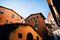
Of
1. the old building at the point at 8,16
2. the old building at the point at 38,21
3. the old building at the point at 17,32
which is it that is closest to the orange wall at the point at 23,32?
the old building at the point at 17,32

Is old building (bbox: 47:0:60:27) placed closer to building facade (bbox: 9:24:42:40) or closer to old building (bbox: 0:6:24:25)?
building facade (bbox: 9:24:42:40)

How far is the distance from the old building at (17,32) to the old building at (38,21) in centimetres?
1637

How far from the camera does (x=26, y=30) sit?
23766 millimetres

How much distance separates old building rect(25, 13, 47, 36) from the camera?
1641 inches

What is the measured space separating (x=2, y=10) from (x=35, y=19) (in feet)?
45.6

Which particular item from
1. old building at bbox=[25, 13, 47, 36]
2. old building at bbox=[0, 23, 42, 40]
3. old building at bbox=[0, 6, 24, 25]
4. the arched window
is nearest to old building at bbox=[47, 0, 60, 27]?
old building at bbox=[0, 23, 42, 40]

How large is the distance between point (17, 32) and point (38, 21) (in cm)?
2215

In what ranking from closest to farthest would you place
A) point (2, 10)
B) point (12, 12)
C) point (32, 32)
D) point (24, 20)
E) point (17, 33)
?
point (17, 33)
point (32, 32)
point (2, 10)
point (12, 12)
point (24, 20)

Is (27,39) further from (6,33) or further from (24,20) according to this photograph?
(24,20)

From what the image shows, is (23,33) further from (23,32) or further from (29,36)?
(29,36)

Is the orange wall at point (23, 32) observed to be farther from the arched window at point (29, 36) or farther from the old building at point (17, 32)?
the arched window at point (29, 36)

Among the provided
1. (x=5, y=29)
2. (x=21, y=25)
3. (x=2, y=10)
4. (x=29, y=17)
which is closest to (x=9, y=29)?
(x=5, y=29)

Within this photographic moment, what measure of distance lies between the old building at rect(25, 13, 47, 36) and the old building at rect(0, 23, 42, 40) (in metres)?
16.4

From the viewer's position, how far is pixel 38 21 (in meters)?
43.2
